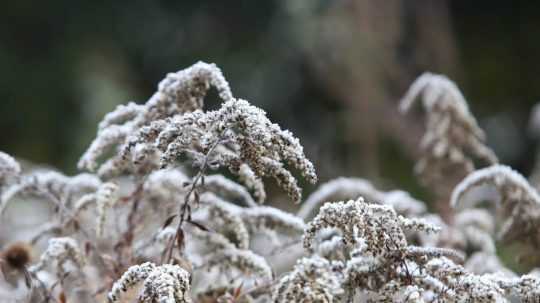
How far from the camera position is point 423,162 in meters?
2.13

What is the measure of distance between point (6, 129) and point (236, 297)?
320 inches

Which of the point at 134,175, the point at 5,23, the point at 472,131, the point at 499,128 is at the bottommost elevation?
the point at 134,175

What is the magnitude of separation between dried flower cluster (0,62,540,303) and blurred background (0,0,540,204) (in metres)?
5.72

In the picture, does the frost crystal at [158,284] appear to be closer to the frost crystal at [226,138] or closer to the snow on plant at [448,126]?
the frost crystal at [226,138]

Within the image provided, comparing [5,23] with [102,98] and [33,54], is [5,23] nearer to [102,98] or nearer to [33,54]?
[33,54]

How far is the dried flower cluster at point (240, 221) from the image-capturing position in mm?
1105

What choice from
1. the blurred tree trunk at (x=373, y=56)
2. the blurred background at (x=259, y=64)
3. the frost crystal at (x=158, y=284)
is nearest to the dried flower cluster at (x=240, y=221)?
the frost crystal at (x=158, y=284)

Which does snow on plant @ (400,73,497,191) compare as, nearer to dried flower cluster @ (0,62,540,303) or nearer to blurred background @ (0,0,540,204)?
dried flower cluster @ (0,62,540,303)

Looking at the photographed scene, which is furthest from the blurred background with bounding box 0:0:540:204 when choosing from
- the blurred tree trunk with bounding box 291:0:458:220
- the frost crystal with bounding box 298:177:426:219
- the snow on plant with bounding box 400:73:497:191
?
the frost crystal with bounding box 298:177:426:219

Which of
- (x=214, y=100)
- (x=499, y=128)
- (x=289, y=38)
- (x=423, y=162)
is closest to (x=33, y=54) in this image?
(x=214, y=100)

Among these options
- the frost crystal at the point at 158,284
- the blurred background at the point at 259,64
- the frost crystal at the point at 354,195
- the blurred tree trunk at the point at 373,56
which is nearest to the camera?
the frost crystal at the point at 158,284

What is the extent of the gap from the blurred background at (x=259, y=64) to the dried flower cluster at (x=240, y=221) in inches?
225

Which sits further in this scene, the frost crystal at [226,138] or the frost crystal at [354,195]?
the frost crystal at [354,195]

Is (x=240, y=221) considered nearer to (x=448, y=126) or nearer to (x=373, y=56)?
(x=448, y=126)
